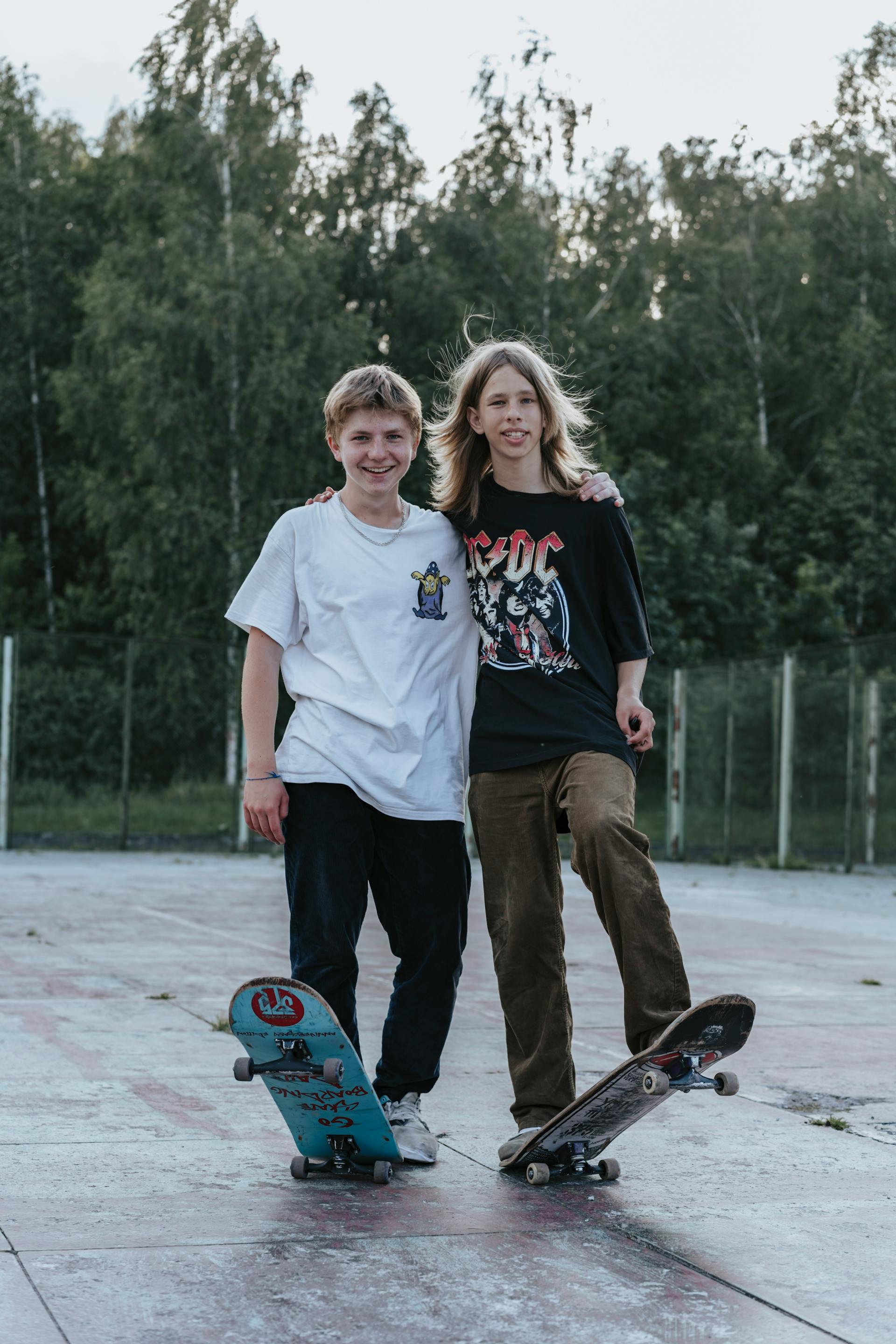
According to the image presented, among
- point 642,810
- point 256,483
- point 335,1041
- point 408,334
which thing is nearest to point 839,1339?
point 335,1041

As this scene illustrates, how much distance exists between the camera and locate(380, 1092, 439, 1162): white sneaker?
3471 mm

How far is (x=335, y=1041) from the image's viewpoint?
3.14 meters

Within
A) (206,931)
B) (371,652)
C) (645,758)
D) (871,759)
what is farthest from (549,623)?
(645,758)

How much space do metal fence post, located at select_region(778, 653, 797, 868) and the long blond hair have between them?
44.5 ft

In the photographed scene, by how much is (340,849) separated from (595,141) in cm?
3124

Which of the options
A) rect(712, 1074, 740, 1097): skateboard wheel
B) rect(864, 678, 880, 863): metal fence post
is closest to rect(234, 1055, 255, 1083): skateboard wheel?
rect(712, 1074, 740, 1097): skateboard wheel

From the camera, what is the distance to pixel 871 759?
15992 millimetres

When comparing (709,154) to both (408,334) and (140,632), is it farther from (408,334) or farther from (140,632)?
(140,632)

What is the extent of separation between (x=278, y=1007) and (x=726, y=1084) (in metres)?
0.87

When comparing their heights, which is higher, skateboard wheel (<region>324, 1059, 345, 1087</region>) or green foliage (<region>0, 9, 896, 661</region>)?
green foliage (<region>0, 9, 896, 661</region>)

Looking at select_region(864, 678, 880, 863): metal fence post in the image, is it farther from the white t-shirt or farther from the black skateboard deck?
the black skateboard deck

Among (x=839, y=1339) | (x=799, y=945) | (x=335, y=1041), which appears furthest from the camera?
(x=799, y=945)

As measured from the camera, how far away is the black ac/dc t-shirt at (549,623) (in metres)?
3.40

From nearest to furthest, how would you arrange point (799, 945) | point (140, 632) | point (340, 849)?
1. point (340, 849)
2. point (799, 945)
3. point (140, 632)
